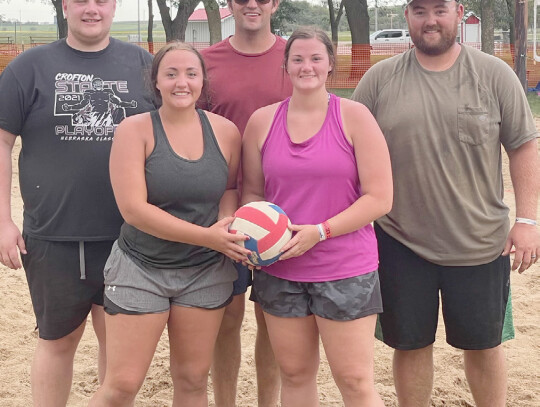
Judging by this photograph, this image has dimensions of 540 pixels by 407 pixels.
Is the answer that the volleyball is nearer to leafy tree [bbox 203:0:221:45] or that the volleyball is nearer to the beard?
the beard

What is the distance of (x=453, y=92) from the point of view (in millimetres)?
3488

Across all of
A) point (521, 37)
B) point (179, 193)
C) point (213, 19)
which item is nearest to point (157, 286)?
point (179, 193)

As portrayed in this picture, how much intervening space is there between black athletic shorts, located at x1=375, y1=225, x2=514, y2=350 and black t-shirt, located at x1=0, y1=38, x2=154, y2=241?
137 cm

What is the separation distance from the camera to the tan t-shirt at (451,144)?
3.48 m

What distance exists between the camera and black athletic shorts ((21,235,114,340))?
3.59 meters

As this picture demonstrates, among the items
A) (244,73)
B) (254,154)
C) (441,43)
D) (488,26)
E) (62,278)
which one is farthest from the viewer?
(488,26)

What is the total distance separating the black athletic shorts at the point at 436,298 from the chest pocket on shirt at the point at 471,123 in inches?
23.7

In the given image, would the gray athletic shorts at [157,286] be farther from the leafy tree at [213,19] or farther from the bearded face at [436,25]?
the leafy tree at [213,19]

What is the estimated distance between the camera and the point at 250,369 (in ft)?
16.4

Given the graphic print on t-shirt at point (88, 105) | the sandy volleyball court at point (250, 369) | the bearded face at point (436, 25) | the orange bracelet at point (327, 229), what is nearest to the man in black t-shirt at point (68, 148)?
the graphic print on t-shirt at point (88, 105)

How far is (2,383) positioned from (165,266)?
84.1 inches

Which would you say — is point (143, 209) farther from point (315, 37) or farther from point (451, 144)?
point (451, 144)

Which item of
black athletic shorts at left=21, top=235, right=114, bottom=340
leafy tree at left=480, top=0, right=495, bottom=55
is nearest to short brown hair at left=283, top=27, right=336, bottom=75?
black athletic shorts at left=21, top=235, right=114, bottom=340

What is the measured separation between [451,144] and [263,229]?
103 cm
